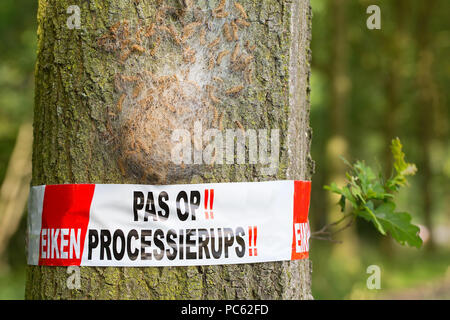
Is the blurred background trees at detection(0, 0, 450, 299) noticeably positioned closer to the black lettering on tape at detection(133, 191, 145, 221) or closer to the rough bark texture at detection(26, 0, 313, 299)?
the rough bark texture at detection(26, 0, 313, 299)

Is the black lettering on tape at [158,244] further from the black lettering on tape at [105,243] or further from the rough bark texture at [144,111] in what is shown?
the black lettering on tape at [105,243]

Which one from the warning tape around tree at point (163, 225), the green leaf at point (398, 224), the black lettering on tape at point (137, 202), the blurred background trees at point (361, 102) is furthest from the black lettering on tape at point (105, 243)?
the blurred background trees at point (361, 102)

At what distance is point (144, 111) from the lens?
1.83m

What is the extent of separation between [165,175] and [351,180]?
3.14 feet

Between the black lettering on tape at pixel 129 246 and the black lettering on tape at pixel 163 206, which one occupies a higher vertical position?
the black lettering on tape at pixel 163 206

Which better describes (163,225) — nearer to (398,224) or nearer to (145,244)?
(145,244)

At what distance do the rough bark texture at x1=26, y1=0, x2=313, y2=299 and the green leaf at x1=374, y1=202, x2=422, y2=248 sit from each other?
61 centimetres

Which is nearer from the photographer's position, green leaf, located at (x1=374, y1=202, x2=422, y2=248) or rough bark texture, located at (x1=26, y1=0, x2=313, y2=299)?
rough bark texture, located at (x1=26, y1=0, x2=313, y2=299)

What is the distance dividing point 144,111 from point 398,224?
49.5 inches

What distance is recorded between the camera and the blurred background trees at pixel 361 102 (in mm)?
10695

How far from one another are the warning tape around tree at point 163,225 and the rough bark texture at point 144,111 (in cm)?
4

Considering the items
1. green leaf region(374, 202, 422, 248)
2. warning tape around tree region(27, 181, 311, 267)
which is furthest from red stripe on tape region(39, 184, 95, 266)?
green leaf region(374, 202, 422, 248)

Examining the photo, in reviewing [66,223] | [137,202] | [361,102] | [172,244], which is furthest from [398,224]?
[361,102]

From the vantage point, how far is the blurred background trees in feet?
35.1
